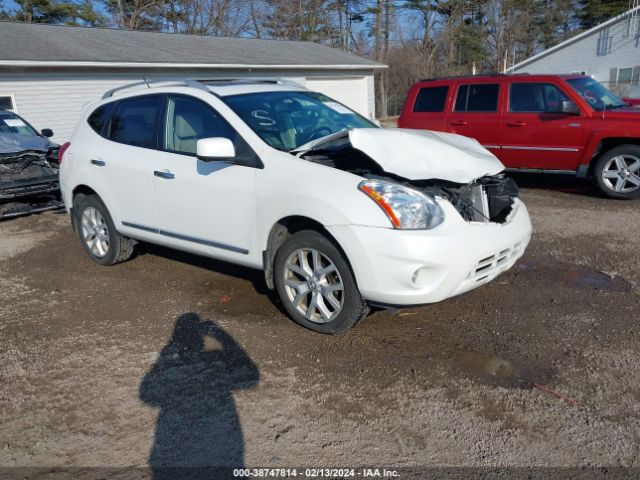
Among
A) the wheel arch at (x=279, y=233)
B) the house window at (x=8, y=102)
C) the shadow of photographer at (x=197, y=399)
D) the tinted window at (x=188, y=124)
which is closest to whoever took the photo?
the shadow of photographer at (x=197, y=399)

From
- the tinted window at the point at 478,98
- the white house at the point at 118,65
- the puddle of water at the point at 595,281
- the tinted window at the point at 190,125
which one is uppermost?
the white house at the point at 118,65

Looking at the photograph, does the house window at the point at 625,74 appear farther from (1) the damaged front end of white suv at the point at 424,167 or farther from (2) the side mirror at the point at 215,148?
(2) the side mirror at the point at 215,148

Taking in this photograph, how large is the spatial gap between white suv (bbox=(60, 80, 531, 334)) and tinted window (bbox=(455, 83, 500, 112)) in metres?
4.38

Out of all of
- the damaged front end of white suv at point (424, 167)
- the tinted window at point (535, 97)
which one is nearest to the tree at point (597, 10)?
the tinted window at point (535, 97)

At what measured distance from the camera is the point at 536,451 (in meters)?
2.82

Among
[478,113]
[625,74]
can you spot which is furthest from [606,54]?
[478,113]

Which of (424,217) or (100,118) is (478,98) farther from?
(424,217)

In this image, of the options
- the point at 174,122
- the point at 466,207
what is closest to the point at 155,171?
the point at 174,122

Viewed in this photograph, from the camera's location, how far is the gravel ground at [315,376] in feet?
9.61

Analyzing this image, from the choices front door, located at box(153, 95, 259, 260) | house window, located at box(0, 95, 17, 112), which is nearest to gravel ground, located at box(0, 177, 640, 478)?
front door, located at box(153, 95, 259, 260)

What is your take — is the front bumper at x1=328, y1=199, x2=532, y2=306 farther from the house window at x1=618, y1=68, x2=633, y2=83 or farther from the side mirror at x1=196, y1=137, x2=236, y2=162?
the house window at x1=618, y1=68, x2=633, y2=83

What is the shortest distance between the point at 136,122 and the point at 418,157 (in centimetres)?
279

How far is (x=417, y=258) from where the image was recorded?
3.58m

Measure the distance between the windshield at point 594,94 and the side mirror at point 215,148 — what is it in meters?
6.23
